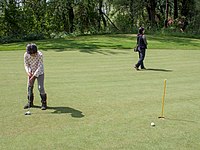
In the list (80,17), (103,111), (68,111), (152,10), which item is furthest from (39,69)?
(152,10)

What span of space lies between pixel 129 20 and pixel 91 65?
2987 cm

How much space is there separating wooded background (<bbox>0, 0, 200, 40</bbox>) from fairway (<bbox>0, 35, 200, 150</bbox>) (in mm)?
20346

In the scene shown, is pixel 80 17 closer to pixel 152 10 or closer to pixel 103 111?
pixel 152 10

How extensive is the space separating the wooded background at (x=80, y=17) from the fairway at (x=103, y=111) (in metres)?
20.3

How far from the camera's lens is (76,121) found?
6.65m

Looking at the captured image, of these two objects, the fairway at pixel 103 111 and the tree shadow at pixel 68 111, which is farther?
the tree shadow at pixel 68 111

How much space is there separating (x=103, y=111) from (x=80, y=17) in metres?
34.5

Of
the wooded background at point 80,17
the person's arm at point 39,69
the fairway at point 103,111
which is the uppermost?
the wooded background at point 80,17

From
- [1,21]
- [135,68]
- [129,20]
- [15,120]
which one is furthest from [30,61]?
[129,20]

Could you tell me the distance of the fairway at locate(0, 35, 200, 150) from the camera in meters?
5.56

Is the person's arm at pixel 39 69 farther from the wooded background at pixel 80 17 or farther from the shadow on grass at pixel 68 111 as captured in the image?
the wooded background at pixel 80 17

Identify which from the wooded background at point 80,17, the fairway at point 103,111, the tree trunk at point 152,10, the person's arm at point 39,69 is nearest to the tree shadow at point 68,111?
the fairway at point 103,111

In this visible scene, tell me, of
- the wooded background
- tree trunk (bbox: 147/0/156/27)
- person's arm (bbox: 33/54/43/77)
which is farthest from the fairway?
tree trunk (bbox: 147/0/156/27)

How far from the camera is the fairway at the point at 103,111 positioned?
556 cm
